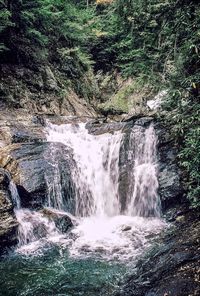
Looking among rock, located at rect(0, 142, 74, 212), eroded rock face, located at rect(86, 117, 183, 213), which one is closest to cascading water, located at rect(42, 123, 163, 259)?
eroded rock face, located at rect(86, 117, 183, 213)

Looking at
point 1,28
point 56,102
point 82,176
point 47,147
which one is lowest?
point 82,176

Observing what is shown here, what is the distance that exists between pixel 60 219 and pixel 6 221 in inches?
60.1

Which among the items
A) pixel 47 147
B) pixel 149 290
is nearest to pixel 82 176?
pixel 47 147

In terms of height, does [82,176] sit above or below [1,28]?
below

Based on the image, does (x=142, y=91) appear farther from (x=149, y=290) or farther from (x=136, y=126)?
(x=149, y=290)

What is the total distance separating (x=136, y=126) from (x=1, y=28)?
6.68 m

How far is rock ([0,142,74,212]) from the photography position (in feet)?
32.9

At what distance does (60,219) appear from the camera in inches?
373

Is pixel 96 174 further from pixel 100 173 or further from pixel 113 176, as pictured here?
pixel 113 176

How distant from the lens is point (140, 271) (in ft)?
20.6

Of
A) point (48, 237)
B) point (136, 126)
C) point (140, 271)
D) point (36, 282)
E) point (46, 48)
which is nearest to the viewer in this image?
point (140, 271)

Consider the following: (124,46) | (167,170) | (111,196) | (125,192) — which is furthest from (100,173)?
(124,46)

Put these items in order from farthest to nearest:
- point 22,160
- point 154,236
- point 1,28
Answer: point 1,28, point 22,160, point 154,236

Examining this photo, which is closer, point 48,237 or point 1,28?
point 48,237
